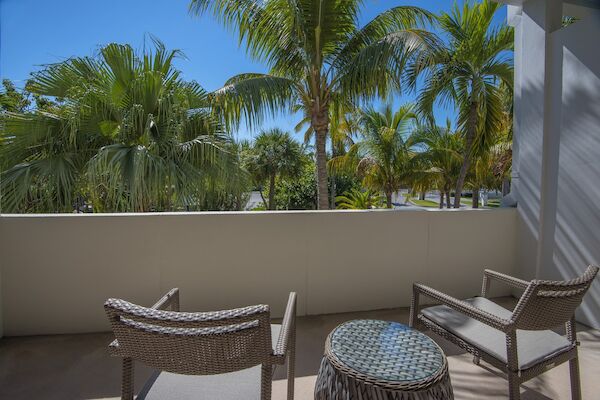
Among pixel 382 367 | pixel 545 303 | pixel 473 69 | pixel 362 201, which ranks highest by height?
pixel 473 69

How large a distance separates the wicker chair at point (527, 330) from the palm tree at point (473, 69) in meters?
4.50

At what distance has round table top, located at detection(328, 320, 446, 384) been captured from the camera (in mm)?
1382

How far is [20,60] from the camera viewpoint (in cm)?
523

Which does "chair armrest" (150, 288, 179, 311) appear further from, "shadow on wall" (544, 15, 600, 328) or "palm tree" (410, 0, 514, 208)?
"palm tree" (410, 0, 514, 208)

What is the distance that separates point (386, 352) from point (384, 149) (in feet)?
33.2

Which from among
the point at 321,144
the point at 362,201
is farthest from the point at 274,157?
the point at 321,144

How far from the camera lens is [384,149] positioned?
36.2 feet

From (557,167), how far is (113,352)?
405 cm

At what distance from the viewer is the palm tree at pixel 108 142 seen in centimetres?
390

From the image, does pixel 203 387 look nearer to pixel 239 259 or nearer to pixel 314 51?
pixel 239 259

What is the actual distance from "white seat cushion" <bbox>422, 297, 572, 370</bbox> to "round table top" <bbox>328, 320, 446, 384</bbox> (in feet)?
1.37

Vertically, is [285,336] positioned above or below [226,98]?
below

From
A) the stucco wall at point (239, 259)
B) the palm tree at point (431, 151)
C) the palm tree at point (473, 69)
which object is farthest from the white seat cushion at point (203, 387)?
the palm tree at point (431, 151)

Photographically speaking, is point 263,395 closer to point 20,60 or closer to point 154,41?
point 154,41
